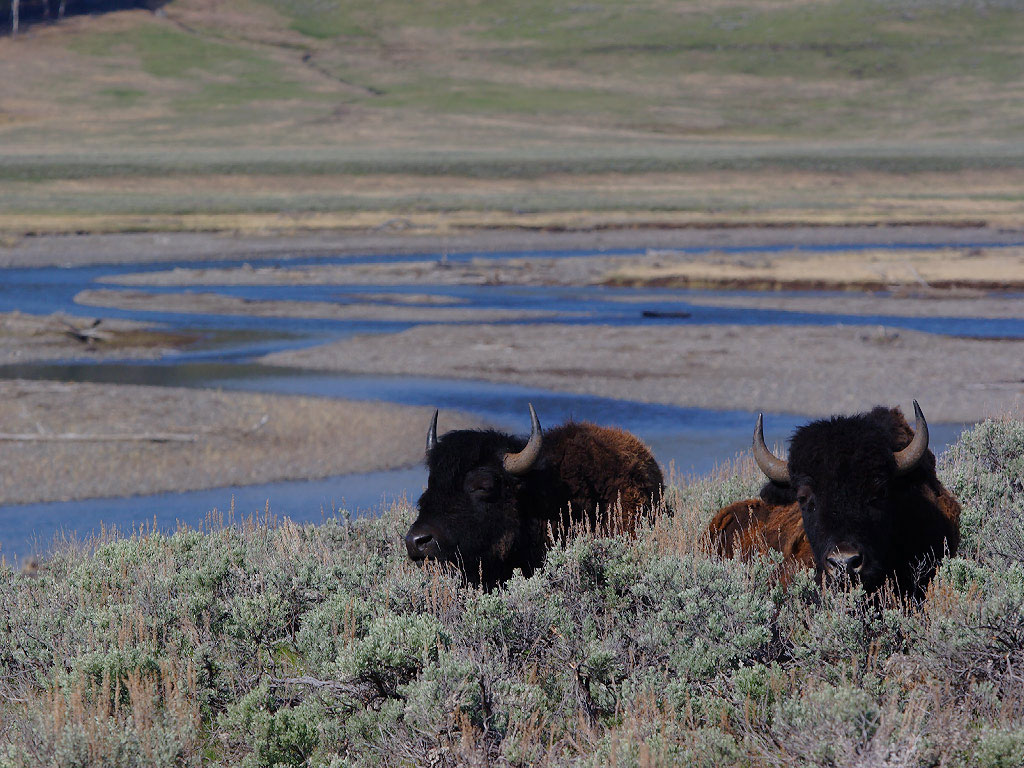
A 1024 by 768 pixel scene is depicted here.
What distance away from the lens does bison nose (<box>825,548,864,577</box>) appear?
6695mm

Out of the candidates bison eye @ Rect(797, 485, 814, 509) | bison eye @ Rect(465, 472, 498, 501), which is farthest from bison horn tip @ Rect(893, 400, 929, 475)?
bison eye @ Rect(465, 472, 498, 501)

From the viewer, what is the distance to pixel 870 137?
115750mm

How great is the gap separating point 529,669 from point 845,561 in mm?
1735

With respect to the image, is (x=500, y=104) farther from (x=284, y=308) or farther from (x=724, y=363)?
(x=724, y=363)

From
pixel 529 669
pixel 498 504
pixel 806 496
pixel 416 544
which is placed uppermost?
pixel 806 496

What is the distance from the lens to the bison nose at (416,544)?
7812 mm

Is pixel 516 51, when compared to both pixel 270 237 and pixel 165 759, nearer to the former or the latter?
pixel 270 237

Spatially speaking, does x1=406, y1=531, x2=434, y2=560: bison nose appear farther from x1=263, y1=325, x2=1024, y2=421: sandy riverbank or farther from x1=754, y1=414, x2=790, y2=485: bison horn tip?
x1=263, y1=325, x2=1024, y2=421: sandy riverbank

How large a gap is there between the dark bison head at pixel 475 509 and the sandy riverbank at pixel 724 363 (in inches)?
531

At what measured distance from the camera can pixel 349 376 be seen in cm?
2603

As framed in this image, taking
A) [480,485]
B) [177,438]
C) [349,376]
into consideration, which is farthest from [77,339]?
[480,485]

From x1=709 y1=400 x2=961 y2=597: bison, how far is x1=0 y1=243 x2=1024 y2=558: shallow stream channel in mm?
4202

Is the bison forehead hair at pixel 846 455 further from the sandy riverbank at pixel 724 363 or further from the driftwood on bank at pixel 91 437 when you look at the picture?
the sandy riverbank at pixel 724 363

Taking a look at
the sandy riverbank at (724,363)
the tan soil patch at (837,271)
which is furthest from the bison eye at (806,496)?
the tan soil patch at (837,271)
